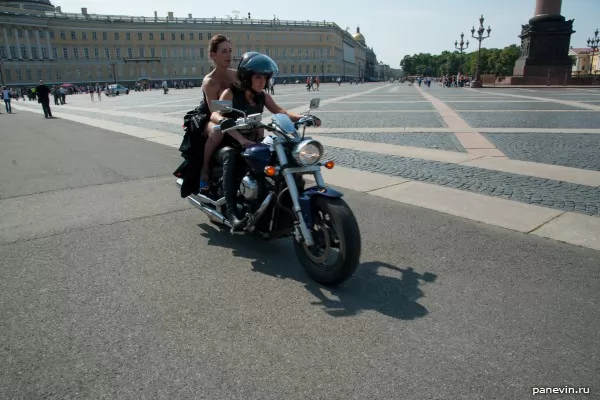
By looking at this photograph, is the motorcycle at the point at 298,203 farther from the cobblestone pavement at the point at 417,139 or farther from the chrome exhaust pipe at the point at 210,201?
the cobblestone pavement at the point at 417,139

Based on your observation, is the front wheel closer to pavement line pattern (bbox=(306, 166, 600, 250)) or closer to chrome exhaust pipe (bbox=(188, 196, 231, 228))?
chrome exhaust pipe (bbox=(188, 196, 231, 228))

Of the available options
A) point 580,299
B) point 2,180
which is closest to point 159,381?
point 580,299

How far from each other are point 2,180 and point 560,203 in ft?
27.1

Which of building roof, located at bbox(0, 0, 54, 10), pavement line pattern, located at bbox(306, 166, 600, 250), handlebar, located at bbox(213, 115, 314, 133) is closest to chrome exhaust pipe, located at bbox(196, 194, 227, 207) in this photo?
handlebar, located at bbox(213, 115, 314, 133)

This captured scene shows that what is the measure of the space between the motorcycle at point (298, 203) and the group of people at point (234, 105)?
122 mm

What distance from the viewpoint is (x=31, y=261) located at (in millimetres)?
3734

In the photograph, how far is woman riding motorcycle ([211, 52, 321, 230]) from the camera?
368 centimetres

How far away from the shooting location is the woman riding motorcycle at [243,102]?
368cm

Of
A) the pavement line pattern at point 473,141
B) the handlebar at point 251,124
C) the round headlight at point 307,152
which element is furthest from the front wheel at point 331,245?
the pavement line pattern at point 473,141

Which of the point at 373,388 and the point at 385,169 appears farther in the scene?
the point at 385,169

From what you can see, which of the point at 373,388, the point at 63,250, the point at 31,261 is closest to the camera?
the point at 373,388

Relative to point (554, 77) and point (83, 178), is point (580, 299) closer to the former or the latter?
point (83, 178)

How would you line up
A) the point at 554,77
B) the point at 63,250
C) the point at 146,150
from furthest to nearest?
the point at 554,77, the point at 146,150, the point at 63,250

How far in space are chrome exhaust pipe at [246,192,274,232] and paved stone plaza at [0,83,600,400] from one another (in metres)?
0.33
